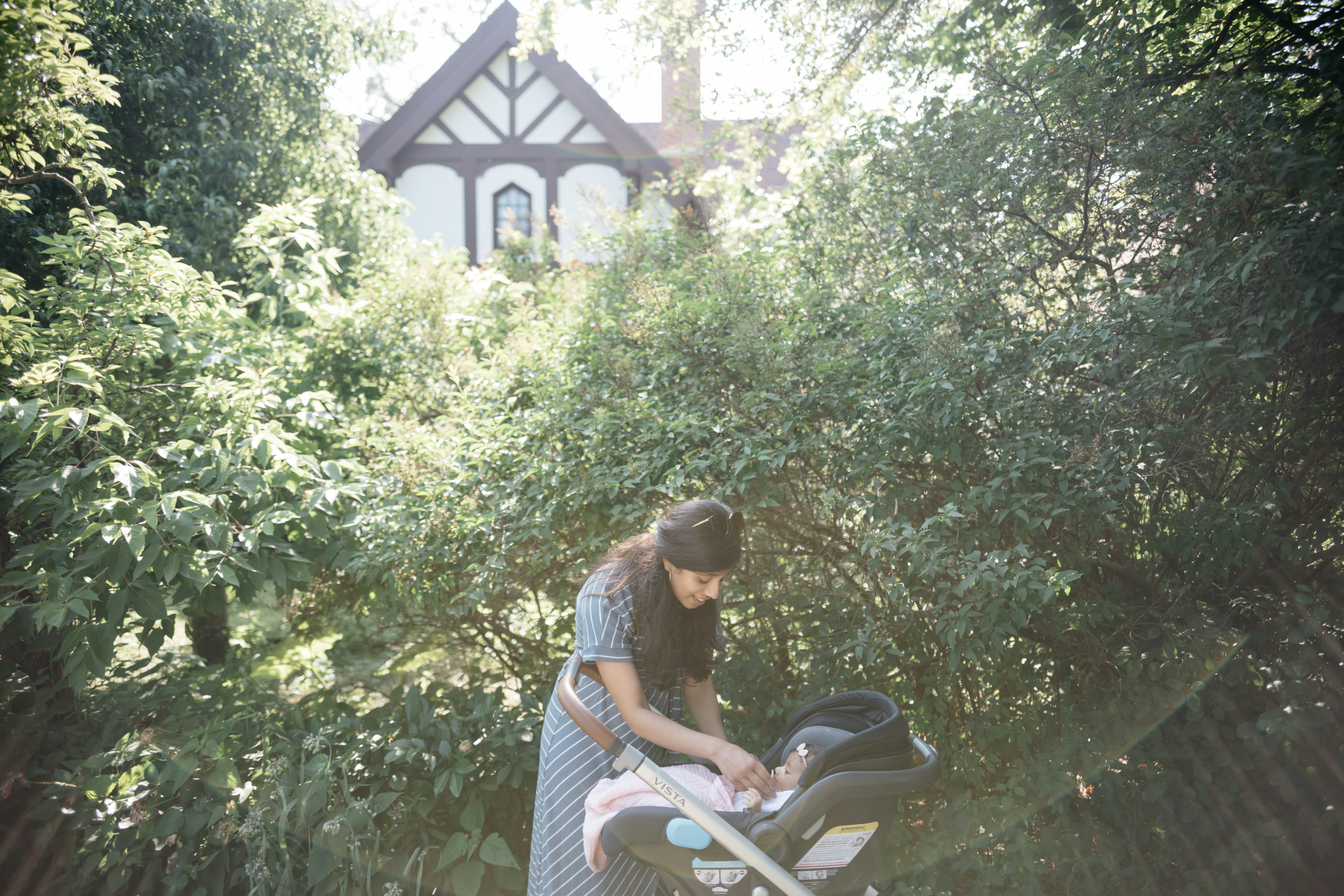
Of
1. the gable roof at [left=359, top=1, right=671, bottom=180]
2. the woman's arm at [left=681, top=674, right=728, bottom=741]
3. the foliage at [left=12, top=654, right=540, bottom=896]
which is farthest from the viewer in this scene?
the gable roof at [left=359, top=1, right=671, bottom=180]

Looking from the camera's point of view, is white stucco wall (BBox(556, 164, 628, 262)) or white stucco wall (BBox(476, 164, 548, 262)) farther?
white stucco wall (BBox(476, 164, 548, 262))

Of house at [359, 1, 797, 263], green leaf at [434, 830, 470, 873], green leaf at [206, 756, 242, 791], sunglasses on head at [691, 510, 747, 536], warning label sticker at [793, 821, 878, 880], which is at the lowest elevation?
green leaf at [434, 830, 470, 873]

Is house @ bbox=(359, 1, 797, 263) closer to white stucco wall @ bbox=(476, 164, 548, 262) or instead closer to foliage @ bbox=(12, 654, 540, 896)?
white stucco wall @ bbox=(476, 164, 548, 262)

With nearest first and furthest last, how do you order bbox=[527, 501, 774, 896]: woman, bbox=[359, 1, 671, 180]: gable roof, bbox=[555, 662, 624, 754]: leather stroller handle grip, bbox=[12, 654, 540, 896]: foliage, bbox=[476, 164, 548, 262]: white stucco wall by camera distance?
bbox=[555, 662, 624, 754]: leather stroller handle grip
bbox=[527, 501, 774, 896]: woman
bbox=[12, 654, 540, 896]: foliage
bbox=[359, 1, 671, 180]: gable roof
bbox=[476, 164, 548, 262]: white stucco wall

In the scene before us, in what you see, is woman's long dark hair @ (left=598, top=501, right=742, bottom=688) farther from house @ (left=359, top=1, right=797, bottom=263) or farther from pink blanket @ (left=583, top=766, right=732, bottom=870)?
house @ (left=359, top=1, right=797, bottom=263)

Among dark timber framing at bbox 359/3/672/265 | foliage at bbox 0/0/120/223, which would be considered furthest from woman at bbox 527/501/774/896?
dark timber framing at bbox 359/3/672/265

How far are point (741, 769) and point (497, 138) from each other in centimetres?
1533

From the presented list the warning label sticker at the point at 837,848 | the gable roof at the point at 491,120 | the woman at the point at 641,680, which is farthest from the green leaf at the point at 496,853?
the gable roof at the point at 491,120

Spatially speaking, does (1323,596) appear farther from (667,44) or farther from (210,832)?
(667,44)

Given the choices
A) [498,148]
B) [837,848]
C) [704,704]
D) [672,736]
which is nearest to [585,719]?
[672,736]

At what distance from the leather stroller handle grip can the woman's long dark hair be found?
0.21 m

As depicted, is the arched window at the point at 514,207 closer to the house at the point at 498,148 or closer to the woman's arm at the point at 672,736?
the house at the point at 498,148

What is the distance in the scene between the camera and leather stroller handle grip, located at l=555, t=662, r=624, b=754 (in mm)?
2066

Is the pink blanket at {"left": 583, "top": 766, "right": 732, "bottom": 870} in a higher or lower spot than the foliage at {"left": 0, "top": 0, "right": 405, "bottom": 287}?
lower
